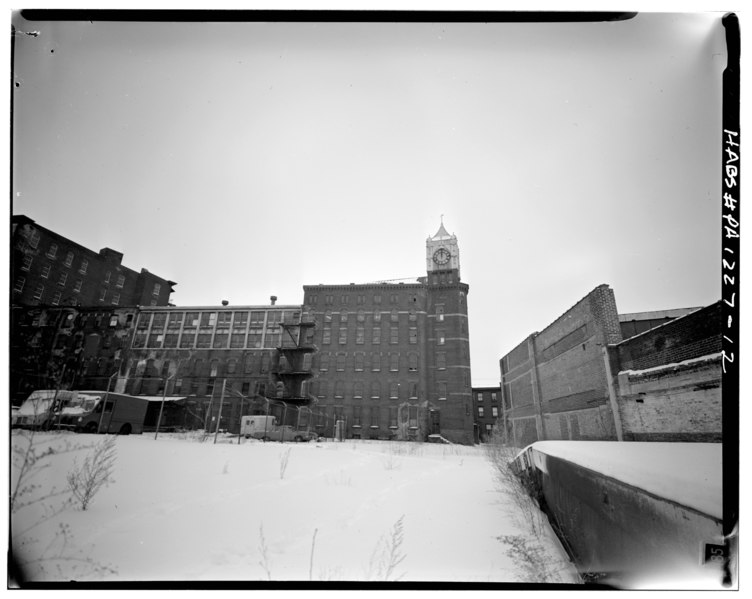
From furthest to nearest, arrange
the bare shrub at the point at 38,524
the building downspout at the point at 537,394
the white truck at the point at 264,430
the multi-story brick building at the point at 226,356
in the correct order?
the multi-story brick building at the point at 226,356, the white truck at the point at 264,430, the building downspout at the point at 537,394, the bare shrub at the point at 38,524

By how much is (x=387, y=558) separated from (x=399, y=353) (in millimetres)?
29181

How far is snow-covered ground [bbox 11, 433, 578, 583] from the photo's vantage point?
286 cm

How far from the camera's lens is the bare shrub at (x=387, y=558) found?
2840mm

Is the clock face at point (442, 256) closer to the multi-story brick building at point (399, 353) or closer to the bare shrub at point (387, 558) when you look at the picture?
the multi-story brick building at point (399, 353)

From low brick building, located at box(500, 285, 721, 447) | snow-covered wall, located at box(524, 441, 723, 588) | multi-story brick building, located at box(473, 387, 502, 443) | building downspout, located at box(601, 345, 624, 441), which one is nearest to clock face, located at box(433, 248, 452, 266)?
low brick building, located at box(500, 285, 721, 447)

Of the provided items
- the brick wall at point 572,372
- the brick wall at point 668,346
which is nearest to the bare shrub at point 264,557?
the brick wall at point 668,346

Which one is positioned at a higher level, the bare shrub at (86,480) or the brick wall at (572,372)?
the brick wall at (572,372)

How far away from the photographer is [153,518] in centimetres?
353

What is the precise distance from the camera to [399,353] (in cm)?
3203

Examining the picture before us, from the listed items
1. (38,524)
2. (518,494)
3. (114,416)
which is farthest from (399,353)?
(38,524)

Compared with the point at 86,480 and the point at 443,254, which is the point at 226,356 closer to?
the point at 443,254

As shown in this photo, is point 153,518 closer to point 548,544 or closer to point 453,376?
point 548,544

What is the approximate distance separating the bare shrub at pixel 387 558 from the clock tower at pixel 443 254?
32.4m
